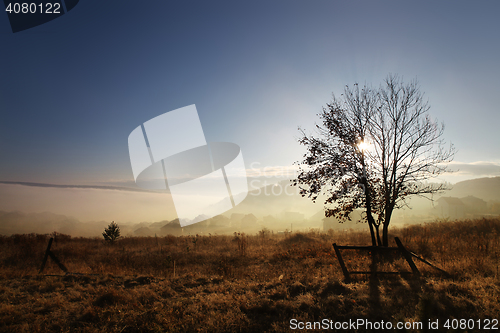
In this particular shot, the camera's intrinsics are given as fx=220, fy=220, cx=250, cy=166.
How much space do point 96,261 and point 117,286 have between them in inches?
261

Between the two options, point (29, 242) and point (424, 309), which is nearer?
point (424, 309)

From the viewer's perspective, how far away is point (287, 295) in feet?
18.6

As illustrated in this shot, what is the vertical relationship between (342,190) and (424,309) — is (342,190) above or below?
above

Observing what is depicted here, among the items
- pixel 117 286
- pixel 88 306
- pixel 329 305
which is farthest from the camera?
pixel 117 286

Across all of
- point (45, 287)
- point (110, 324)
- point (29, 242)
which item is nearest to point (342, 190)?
point (110, 324)

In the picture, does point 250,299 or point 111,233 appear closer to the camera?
point 250,299

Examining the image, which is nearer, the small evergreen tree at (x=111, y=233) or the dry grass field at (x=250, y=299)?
the dry grass field at (x=250, y=299)

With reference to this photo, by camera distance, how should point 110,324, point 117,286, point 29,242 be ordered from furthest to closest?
point 29,242 < point 117,286 < point 110,324

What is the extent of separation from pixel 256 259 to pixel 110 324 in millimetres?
7734

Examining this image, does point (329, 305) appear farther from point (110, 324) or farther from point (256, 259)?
point (256, 259)

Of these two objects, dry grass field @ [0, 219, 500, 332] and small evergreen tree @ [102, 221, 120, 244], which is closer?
dry grass field @ [0, 219, 500, 332]

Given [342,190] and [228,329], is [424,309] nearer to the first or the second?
[228,329]

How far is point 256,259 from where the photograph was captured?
1143 cm

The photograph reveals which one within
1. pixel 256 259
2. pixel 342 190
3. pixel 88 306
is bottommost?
pixel 256 259
